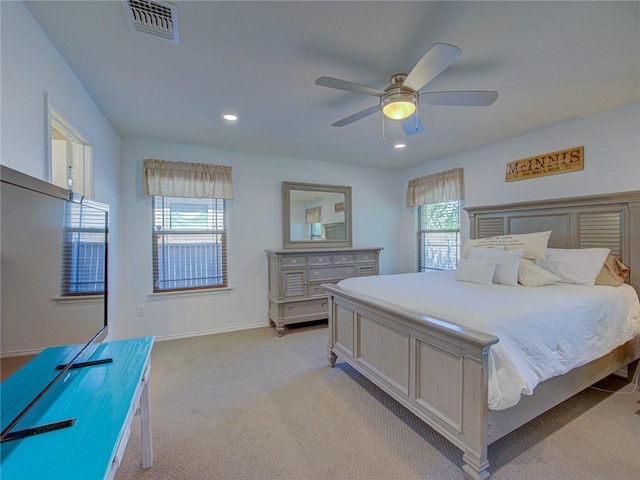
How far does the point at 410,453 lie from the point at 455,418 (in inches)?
15.1

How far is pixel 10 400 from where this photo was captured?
84cm

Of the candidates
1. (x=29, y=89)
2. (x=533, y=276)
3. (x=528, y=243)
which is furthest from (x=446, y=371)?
(x=29, y=89)

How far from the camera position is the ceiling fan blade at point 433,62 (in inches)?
56.3

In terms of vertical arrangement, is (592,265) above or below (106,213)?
below

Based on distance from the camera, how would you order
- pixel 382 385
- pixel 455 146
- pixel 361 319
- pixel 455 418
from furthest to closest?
pixel 455 146
pixel 361 319
pixel 382 385
pixel 455 418

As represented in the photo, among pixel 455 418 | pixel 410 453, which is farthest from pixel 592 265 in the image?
pixel 410 453

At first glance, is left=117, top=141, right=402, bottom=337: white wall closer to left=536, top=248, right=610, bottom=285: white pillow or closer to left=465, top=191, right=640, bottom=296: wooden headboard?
left=465, top=191, right=640, bottom=296: wooden headboard

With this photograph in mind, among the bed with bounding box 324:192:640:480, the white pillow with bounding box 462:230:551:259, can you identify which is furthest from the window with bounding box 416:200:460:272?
the white pillow with bounding box 462:230:551:259

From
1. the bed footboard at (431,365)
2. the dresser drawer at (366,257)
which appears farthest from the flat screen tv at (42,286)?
the dresser drawer at (366,257)

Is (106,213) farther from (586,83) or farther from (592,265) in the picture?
(592,265)

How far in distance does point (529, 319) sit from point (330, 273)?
2642 mm

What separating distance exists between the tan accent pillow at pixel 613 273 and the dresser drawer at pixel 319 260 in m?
2.78

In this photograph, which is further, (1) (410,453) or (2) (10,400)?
(1) (410,453)

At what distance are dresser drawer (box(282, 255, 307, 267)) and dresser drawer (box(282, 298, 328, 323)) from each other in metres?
0.51
